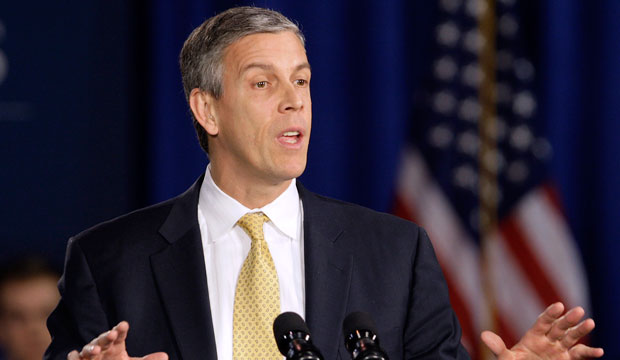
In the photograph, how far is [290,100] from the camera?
212cm

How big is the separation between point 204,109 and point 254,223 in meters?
0.34

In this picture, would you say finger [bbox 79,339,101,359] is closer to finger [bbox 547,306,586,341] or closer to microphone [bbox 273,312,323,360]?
microphone [bbox 273,312,323,360]

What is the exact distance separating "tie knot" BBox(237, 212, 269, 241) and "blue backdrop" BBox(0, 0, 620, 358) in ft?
4.83

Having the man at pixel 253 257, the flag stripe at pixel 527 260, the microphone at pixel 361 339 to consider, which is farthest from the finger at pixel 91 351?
the flag stripe at pixel 527 260

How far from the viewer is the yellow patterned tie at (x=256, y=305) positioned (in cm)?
200

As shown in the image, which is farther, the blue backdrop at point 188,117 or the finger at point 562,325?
the blue backdrop at point 188,117

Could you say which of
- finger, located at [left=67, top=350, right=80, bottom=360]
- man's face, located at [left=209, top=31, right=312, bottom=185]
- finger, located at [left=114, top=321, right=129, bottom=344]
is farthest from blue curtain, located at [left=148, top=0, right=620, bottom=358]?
finger, located at [left=114, top=321, right=129, bottom=344]

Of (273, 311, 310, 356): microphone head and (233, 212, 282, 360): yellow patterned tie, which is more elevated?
(273, 311, 310, 356): microphone head

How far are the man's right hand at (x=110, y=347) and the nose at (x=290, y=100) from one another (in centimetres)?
66

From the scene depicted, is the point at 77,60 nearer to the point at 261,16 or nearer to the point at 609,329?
the point at 261,16

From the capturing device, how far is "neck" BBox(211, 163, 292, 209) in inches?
86.2

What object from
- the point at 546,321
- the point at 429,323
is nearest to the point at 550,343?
the point at 546,321

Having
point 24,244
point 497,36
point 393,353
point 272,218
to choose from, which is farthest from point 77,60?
point 393,353

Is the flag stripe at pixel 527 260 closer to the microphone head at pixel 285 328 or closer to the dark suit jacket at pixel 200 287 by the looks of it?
the dark suit jacket at pixel 200 287
